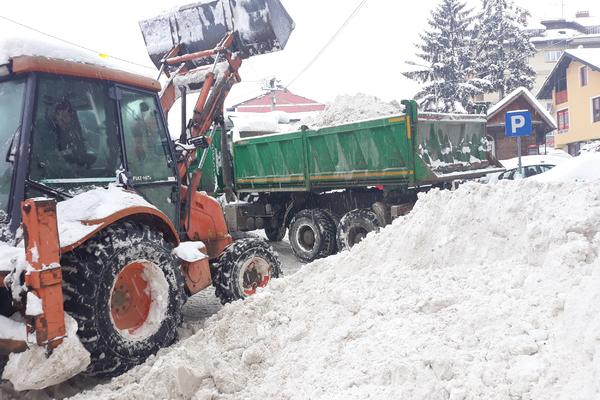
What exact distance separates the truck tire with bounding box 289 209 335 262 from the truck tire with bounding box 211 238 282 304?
9.60 ft

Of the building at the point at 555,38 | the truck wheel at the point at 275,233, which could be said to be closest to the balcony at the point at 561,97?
the building at the point at 555,38

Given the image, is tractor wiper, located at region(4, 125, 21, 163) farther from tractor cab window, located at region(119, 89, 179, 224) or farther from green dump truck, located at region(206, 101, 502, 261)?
green dump truck, located at region(206, 101, 502, 261)

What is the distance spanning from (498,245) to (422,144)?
157 inches

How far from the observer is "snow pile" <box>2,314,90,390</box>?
314 cm

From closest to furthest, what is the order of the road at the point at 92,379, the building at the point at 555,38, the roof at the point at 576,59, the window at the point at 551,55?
the road at the point at 92,379 → the roof at the point at 576,59 → the building at the point at 555,38 → the window at the point at 551,55

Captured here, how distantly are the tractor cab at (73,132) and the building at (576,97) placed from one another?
34.6 meters

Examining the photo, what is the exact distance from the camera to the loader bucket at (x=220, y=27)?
6105 millimetres

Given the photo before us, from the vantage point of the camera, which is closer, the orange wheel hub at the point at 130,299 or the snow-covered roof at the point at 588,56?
the orange wheel hub at the point at 130,299

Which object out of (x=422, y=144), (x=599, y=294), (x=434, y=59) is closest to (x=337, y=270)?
(x=599, y=294)

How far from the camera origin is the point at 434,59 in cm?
3466

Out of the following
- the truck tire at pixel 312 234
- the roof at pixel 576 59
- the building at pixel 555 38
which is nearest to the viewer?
the truck tire at pixel 312 234

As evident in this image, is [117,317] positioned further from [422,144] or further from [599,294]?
[422,144]

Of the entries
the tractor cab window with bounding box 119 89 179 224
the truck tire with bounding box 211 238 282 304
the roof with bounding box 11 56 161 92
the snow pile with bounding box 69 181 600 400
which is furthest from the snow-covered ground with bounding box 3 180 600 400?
the roof with bounding box 11 56 161 92

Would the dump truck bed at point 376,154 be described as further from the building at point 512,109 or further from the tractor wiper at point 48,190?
the building at point 512,109
